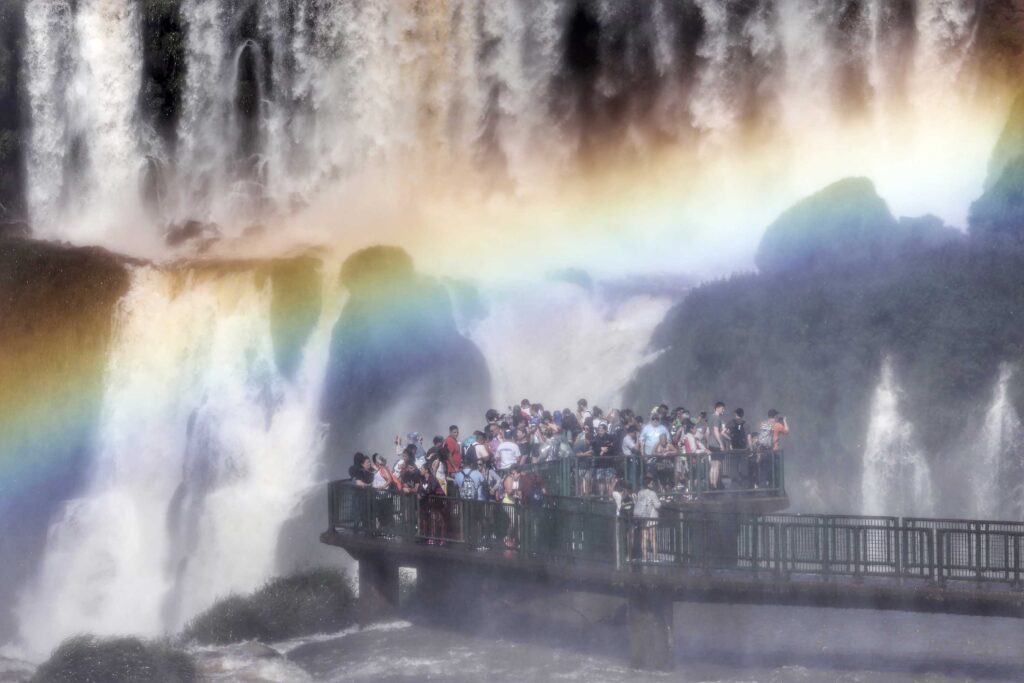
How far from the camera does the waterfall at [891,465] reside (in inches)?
1371

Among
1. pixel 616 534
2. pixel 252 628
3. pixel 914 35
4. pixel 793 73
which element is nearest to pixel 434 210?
pixel 793 73

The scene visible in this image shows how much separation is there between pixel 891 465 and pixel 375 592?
12308 millimetres

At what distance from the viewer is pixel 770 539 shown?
22.3 meters

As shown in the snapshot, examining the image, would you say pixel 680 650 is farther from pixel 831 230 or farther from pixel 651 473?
pixel 831 230

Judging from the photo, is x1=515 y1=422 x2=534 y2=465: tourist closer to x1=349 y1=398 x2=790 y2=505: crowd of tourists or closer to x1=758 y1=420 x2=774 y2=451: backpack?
x1=349 y1=398 x2=790 y2=505: crowd of tourists

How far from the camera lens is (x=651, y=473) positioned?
25.9 meters

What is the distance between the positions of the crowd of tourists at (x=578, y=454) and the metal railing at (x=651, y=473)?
0.01m

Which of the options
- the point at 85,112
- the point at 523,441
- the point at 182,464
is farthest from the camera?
the point at 85,112

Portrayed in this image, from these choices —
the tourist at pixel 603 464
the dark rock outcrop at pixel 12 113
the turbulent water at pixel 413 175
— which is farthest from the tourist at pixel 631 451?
the dark rock outcrop at pixel 12 113

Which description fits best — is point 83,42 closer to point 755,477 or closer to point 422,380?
point 422,380

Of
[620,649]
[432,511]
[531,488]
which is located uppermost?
[531,488]

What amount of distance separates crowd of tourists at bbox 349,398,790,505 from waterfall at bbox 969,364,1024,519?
26.7 feet

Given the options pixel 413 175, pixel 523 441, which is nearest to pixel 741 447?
pixel 523 441

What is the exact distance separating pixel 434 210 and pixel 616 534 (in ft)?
82.6
